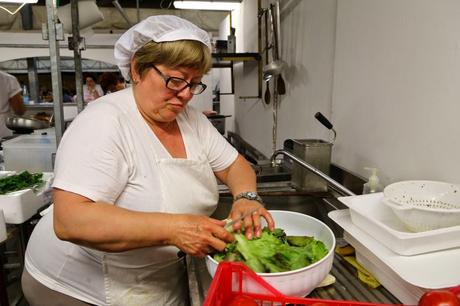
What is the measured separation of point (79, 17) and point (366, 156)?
2201 mm

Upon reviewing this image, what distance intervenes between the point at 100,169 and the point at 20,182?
1297 mm

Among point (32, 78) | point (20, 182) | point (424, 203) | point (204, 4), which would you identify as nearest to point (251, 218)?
point (424, 203)

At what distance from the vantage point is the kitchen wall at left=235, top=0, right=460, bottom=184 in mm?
1229

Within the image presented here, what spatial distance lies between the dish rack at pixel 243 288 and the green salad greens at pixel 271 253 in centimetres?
10

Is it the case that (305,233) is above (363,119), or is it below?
below

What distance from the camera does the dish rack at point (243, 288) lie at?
71 cm

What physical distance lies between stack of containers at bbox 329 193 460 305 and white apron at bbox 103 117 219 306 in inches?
20.6

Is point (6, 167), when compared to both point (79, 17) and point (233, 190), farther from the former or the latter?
point (233, 190)

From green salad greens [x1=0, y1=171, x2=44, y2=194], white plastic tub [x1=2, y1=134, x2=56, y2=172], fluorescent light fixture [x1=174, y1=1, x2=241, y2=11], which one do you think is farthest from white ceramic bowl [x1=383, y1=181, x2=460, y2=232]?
fluorescent light fixture [x1=174, y1=1, x2=241, y2=11]

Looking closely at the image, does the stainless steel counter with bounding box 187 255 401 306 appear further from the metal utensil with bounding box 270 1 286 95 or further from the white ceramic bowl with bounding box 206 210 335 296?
the metal utensil with bounding box 270 1 286 95

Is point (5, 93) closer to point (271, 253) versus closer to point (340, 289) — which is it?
point (271, 253)

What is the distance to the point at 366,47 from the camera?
1.69 m

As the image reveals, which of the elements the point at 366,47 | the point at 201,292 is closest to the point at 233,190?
the point at 201,292

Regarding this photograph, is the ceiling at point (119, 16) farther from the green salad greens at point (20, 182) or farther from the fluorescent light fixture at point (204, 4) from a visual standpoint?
the green salad greens at point (20, 182)
